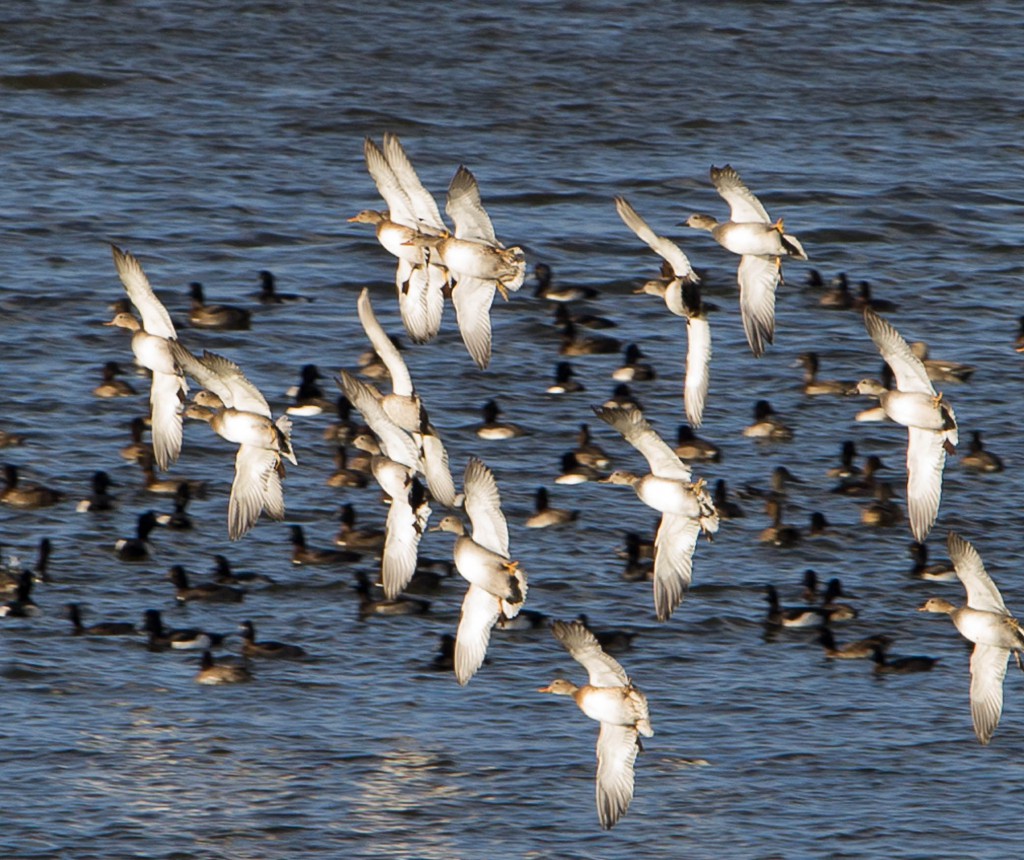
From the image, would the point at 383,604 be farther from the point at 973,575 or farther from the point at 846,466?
the point at 973,575

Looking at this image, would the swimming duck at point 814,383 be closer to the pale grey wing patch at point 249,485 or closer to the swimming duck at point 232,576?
the swimming duck at point 232,576

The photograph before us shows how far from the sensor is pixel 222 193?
151 ft

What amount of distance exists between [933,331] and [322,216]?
1189cm

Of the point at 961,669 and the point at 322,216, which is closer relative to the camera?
the point at 961,669

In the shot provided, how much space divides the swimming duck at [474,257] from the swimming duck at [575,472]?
26.9 ft

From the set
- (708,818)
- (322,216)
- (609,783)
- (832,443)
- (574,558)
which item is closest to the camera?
(609,783)

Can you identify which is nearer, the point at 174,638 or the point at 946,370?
the point at 174,638

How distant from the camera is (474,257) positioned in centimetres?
2484

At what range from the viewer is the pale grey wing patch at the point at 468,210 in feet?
79.8

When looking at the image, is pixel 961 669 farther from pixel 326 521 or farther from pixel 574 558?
pixel 326 521

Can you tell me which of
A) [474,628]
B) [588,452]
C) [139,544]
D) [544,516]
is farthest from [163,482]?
[474,628]

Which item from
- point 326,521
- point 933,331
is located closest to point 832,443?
point 933,331

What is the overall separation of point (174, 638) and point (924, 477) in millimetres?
9057

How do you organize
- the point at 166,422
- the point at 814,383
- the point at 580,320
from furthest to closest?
the point at 580,320 → the point at 814,383 → the point at 166,422
